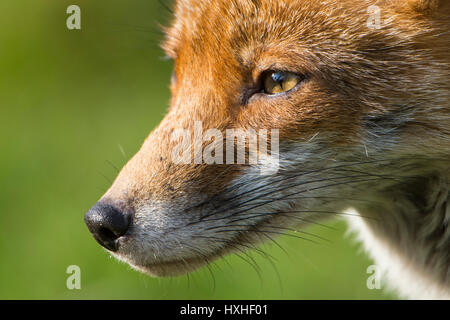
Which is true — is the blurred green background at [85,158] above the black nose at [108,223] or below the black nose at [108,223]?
above

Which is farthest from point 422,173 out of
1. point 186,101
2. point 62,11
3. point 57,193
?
point 62,11

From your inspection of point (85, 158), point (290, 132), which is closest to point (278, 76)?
point (290, 132)

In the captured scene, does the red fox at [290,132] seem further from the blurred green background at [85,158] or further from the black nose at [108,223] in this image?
the blurred green background at [85,158]

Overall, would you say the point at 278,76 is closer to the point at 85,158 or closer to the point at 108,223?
the point at 108,223

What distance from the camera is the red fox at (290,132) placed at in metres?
3.57

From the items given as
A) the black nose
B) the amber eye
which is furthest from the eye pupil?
the black nose

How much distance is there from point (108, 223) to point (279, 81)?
1243 mm

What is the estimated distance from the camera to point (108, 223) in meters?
3.49

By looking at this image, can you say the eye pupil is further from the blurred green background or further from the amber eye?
the blurred green background

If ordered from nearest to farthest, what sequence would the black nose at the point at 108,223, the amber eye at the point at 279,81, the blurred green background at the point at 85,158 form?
the black nose at the point at 108,223 → the amber eye at the point at 279,81 → the blurred green background at the point at 85,158

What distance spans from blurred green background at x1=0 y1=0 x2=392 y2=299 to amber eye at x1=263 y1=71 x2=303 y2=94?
1263mm

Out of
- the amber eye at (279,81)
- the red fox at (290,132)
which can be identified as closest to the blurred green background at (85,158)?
the red fox at (290,132)

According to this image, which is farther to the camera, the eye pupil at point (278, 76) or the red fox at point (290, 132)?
the eye pupil at point (278, 76)

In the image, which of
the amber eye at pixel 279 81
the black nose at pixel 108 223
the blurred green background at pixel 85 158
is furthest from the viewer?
the blurred green background at pixel 85 158
